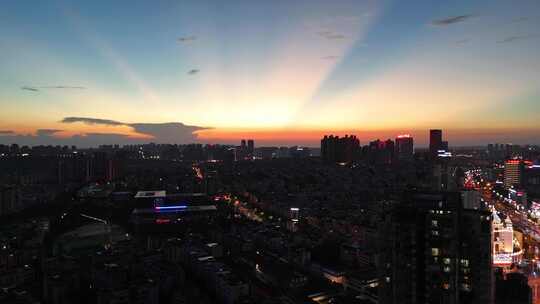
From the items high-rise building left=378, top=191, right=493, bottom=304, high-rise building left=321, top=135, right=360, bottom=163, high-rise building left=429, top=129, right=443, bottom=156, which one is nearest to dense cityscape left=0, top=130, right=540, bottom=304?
high-rise building left=378, top=191, right=493, bottom=304

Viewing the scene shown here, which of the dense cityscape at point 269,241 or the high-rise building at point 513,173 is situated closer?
the dense cityscape at point 269,241

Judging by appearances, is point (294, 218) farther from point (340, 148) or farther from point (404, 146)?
point (404, 146)

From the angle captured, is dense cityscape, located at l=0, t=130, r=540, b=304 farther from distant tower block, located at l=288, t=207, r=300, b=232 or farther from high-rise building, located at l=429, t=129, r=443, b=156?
high-rise building, located at l=429, t=129, r=443, b=156

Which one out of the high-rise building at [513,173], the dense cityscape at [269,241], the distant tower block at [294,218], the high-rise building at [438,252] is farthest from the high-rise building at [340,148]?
the high-rise building at [438,252]

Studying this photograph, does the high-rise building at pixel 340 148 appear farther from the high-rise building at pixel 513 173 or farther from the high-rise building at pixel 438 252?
the high-rise building at pixel 438 252

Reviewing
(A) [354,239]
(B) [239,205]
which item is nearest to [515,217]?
(A) [354,239]

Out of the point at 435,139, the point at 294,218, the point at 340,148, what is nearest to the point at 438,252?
the point at 294,218

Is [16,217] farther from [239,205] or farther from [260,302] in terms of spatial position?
[260,302]
